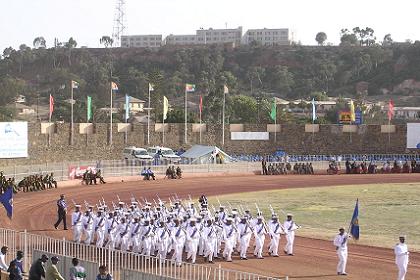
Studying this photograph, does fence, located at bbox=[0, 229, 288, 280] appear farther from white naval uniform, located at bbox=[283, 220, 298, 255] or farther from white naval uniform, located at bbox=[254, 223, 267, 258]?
white naval uniform, located at bbox=[283, 220, 298, 255]

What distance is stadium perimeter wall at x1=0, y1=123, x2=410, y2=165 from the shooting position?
2522 inches

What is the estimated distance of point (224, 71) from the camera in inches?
6314

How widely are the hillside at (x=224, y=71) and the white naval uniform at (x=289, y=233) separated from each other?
107290 mm

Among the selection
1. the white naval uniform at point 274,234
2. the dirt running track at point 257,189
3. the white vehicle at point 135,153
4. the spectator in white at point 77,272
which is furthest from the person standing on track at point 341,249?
the white vehicle at point 135,153

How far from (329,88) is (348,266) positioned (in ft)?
442

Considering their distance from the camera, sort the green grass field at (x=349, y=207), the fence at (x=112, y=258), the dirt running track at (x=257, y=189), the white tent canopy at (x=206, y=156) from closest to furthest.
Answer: the fence at (x=112, y=258) → the dirt running track at (x=257, y=189) → the green grass field at (x=349, y=207) → the white tent canopy at (x=206, y=156)

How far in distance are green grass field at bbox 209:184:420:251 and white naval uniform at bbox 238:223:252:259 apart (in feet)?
16.7

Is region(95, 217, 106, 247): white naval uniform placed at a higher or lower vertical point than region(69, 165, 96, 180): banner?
lower

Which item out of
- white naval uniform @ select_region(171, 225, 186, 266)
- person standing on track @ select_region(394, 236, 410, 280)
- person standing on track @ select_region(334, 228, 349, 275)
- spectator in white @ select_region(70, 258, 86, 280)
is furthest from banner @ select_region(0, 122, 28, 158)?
spectator in white @ select_region(70, 258, 86, 280)

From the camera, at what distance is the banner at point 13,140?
51.7 meters

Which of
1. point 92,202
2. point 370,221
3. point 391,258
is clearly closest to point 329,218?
point 370,221

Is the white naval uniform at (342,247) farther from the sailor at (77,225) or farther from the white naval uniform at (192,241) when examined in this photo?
the sailor at (77,225)

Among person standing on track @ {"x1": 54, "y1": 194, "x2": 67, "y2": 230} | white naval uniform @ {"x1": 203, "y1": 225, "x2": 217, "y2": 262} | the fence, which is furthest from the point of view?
person standing on track @ {"x1": 54, "y1": 194, "x2": 67, "y2": 230}

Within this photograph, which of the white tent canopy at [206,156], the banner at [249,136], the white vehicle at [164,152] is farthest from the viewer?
the banner at [249,136]
